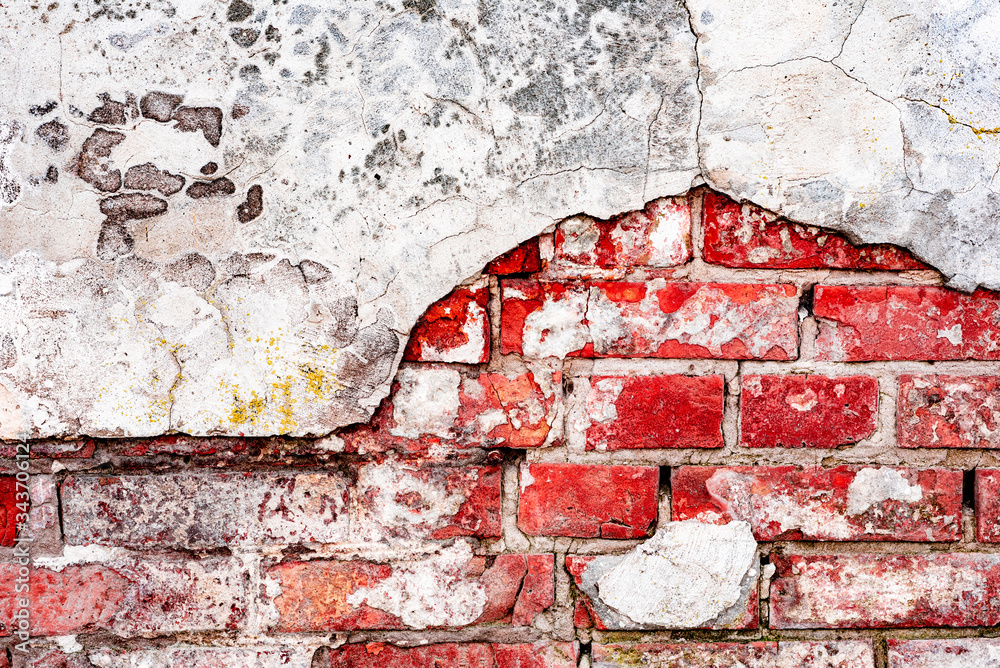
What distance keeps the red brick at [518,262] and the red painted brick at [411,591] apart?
354 mm

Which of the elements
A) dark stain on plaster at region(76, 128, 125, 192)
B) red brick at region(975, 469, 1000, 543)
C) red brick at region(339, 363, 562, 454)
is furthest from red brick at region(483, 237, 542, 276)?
red brick at region(975, 469, 1000, 543)

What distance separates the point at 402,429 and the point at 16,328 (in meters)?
0.47

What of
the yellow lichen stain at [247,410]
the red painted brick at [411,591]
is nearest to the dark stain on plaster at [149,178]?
the yellow lichen stain at [247,410]

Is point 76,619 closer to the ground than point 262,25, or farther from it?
closer to the ground

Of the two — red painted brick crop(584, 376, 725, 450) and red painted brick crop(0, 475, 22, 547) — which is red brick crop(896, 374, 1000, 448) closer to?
red painted brick crop(584, 376, 725, 450)

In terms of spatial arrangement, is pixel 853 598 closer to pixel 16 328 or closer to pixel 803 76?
pixel 803 76

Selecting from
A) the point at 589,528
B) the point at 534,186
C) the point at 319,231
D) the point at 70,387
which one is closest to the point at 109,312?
the point at 70,387

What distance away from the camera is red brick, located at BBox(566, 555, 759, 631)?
809 mm

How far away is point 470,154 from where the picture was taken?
759 millimetres

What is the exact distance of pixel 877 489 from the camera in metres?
0.81

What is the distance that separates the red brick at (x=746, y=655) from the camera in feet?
2.66

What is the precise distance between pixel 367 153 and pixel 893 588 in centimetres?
83

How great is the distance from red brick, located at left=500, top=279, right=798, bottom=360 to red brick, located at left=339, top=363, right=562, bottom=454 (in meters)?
0.06

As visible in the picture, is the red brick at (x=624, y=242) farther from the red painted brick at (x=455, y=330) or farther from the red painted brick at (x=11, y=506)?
the red painted brick at (x=11, y=506)
